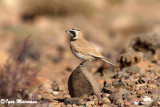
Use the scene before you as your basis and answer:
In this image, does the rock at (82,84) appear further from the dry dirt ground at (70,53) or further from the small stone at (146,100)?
the small stone at (146,100)

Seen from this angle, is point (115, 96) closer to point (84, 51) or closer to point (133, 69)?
point (84, 51)

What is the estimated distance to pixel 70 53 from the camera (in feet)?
49.8

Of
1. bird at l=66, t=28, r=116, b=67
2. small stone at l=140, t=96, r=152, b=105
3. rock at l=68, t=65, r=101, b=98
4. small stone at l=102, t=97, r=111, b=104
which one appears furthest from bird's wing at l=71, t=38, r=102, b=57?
small stone at l=140, t=96, r=152, b=105

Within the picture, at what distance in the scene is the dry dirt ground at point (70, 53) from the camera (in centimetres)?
596

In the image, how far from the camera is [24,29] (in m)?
21.4

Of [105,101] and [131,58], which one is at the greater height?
[131,58]

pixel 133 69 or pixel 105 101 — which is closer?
pixel 105 101

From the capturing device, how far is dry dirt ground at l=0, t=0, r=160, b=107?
5.96 meters

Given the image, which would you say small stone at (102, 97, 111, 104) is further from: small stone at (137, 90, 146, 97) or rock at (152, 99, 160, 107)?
rock at (152, 99, 160, 107)

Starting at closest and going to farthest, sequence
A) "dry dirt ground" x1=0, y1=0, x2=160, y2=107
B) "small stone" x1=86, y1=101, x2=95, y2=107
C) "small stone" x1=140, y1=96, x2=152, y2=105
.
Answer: "small stone" x1=140, y1=96, x2=152, y2=105, "small stone" x1=86, y1=101, x2=95, y2=107, "dry dirt ground" x1=0, y1=0, x2=160, y2=107

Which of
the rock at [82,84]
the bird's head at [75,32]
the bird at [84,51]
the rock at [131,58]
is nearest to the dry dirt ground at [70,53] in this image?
the rock at [131,58]

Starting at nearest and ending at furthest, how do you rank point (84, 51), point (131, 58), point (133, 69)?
point (84, 51), point (133, 69), point (131, 58)

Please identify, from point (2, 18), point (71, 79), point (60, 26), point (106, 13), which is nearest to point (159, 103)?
point (71, 79)

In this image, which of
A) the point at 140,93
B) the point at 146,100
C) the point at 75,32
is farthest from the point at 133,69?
the point at 146,100
